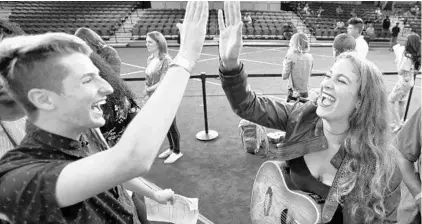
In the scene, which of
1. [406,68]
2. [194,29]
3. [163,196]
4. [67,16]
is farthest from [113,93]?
[67,16]

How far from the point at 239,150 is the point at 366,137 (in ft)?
8.52

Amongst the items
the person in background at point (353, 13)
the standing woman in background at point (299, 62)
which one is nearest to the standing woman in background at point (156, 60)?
the standing woman in background at point (299, 62)

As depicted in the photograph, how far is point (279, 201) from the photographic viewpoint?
162 cm

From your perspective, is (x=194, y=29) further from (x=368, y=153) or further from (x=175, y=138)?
(x=175, y=138)

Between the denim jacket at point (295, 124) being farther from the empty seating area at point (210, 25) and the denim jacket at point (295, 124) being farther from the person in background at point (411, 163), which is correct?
the empty seating area at point (210, 25)

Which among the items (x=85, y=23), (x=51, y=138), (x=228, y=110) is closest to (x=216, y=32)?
(x=85, y=23)

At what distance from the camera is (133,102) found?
194 cm

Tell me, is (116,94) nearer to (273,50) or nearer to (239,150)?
(239,150)

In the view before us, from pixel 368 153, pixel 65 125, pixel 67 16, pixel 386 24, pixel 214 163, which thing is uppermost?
pixel 67 16

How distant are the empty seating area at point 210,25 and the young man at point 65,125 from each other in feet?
48.8

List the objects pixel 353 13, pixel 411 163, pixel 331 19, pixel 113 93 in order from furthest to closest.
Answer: pixel 353 13 → pixel 331 19 → pixel 113 93 → pixel 411 163

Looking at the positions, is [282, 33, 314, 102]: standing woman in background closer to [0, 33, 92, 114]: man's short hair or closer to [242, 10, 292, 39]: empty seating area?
[0, 33, 92, 114]: man's short hair

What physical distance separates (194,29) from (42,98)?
1.53 feet

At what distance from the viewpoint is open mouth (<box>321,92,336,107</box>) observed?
1407mm
